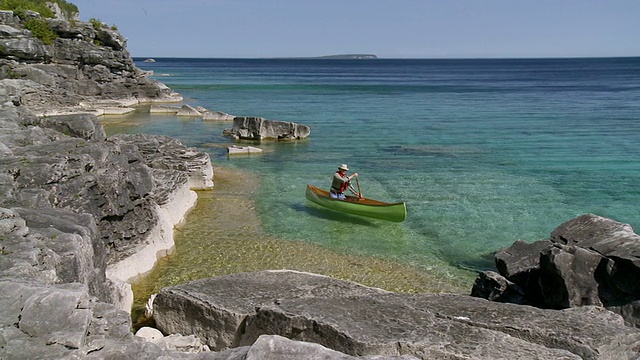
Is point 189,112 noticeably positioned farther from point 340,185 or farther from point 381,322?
point 381,322

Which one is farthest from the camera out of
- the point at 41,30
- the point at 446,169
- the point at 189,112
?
the point at 41,30

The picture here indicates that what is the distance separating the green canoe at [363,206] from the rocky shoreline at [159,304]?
5141 mm

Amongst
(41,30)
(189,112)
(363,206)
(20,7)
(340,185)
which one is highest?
(20,7)

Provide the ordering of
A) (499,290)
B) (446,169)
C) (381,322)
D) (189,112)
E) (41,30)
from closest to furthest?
1. (381,322)
2. (499,290)
3. (446,169)
4. (189,112)
5. (41,30)

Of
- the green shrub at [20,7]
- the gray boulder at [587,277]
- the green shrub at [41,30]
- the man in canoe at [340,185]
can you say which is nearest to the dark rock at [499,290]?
the gray boulder at [587,277]

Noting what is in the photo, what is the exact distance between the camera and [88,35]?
163 feet

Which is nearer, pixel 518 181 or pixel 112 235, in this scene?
pixel 112 235

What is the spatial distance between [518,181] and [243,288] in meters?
15.8

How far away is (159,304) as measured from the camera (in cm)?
1005

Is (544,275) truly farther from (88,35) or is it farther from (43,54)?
(88,35)

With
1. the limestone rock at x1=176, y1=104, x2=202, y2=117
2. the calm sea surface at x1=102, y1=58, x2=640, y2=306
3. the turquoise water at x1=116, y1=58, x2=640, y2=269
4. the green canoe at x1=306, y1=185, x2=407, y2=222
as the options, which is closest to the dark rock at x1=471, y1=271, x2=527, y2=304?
the calm sea surface at x1=102, y1=58, x2=640, y2=306

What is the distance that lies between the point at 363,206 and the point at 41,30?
37.9m

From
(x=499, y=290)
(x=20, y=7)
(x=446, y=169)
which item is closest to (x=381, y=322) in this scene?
(x=499, y=290)

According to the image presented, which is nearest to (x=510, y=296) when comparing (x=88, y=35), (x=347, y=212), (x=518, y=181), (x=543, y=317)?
(x=543, y=317)
